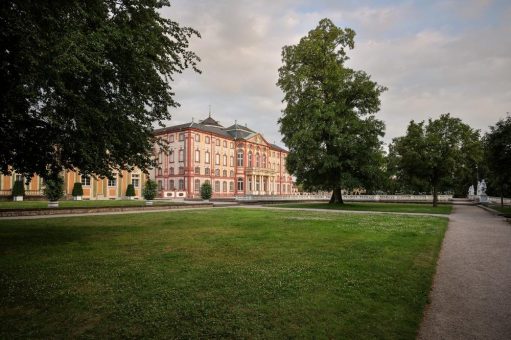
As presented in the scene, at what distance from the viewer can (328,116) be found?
29.8m

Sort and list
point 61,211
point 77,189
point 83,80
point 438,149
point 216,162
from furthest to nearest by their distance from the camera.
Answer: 1. point 216,162
2. point 77,189
3. point 438,149
4. point 61,211
5. point 83,80

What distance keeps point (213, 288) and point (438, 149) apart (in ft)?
121

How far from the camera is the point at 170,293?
534 centimetres

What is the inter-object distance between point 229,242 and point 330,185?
24094 millimetres

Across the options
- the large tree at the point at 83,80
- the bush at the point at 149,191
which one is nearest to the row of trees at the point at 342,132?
the bush at the point at 149,191

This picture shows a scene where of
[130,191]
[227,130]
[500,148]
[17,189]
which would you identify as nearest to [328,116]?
[500,148]

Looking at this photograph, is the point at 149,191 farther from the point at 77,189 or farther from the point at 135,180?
the point at 135,180

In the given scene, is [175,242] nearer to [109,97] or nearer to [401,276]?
[109,97]

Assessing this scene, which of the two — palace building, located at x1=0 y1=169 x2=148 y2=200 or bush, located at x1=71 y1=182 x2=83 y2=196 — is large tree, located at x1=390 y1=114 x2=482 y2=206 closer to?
palace building, located at x1=0 y1=169 x2=148 y2=200

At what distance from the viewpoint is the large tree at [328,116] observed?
3011cm

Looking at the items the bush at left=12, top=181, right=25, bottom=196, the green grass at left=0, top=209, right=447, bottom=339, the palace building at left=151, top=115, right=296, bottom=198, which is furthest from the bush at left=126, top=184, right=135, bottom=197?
the green grass at left=0, top=209, right=447, bottom=339

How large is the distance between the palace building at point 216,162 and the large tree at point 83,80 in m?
43.1

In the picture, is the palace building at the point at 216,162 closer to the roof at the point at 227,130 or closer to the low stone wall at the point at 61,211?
the roof at the point at 227,130

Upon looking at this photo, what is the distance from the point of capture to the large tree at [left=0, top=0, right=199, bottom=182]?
22.6 feet
